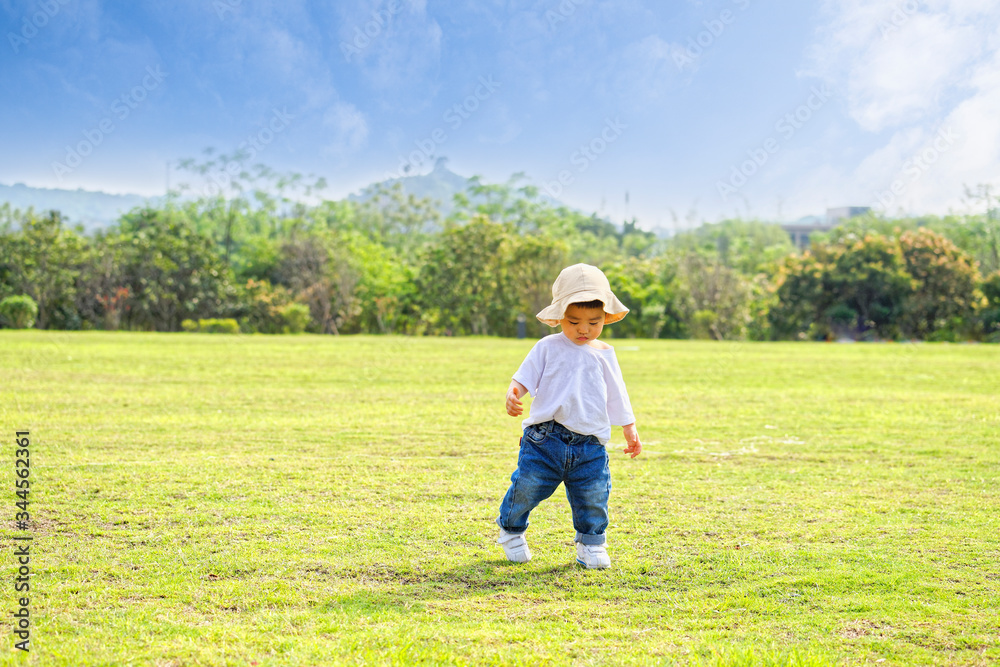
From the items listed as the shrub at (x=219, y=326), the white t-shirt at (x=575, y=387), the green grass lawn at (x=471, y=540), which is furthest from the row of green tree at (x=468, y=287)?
the white t-shirt at (x=575, y=387)

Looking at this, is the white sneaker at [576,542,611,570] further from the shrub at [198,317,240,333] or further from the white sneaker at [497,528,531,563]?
the shrub at [198,317,240,333]

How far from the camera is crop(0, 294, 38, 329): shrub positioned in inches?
932

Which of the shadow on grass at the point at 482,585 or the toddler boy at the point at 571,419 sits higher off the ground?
the toddler boy at the point at 571,419

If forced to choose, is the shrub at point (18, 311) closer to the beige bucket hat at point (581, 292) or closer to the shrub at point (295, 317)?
the shrub at point (295, 317)

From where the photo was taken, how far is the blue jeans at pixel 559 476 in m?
3.61

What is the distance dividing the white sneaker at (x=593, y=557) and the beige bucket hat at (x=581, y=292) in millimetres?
925

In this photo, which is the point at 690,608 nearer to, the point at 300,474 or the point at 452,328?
the point at 300,474

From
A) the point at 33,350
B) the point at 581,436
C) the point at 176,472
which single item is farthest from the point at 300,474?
the point at 33,350

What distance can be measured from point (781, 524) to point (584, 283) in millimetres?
1649

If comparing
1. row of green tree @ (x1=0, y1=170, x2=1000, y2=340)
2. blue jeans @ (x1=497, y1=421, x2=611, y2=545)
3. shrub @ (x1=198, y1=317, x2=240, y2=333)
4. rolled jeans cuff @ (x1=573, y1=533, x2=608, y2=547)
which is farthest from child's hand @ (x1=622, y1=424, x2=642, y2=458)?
row of green tree @ (x1=0, y1=170, x2=1000, y2=340)

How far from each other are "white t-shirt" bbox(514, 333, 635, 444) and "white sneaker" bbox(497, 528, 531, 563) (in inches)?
19.1

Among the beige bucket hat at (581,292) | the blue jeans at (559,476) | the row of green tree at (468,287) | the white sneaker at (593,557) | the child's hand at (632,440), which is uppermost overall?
the row of green tree at (468,287)

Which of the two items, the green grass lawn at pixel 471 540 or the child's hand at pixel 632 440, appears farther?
the child's hand at pixel 632 440

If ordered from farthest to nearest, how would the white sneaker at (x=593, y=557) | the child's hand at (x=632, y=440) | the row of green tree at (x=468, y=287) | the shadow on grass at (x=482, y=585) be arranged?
the row of green tree at (x=468, y=287), the child's hand at (x=632, y=440), the white sneaker at (x=593, y=557), the shadow on grass at (x=482, y=585)
